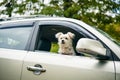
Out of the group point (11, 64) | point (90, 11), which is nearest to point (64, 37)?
point (11, 64)

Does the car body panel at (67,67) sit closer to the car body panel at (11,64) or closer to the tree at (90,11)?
the car body panel at (11,64)

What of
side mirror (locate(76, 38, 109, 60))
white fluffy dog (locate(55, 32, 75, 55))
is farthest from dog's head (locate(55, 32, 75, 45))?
side mirror (locate(76, 38, 109, 60))

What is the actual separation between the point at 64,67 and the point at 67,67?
0.04 m

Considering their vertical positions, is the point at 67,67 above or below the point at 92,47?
below

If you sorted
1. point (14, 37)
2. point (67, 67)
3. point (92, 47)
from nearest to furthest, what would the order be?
point (92, 47) < point (67, 67) < point (14, 37)

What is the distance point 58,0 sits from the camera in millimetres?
16109

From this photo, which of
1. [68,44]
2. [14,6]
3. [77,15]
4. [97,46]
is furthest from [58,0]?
[97,46]

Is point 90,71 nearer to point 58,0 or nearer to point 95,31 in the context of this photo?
point 95,31

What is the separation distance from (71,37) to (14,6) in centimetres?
1281

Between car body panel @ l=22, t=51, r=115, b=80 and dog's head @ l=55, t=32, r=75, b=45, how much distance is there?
49cm

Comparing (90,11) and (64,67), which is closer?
(64,67)

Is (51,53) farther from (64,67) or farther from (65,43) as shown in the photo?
(65,43)

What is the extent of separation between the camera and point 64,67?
4.22m

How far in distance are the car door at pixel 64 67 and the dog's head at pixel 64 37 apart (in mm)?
253
